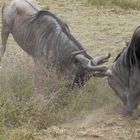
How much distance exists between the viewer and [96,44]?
10.3 meters

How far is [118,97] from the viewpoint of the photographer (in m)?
7.23

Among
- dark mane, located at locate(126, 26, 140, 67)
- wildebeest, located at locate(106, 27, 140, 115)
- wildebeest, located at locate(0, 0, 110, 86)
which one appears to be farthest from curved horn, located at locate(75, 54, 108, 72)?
dark mane, located at locate(126, 26, 140, 67)

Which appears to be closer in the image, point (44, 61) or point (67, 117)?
point (67, 117)

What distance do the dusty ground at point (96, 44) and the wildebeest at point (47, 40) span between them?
11.2 inches

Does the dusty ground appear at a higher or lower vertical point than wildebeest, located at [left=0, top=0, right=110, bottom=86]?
lower

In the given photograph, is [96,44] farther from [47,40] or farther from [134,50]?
[134,50]

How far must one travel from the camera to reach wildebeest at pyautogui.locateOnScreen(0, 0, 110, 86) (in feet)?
24.3

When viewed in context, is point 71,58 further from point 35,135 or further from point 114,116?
point 35,135

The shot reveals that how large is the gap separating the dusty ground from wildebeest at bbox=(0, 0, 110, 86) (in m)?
0.28

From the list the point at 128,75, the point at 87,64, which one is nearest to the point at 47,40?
the point at 87,64

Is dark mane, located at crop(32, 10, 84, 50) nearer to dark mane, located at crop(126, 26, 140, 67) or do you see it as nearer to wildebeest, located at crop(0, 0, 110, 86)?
wildebeest, located at crop(0, 0, 110, 86)

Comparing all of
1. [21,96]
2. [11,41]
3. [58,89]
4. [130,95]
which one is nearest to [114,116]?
[130,95]

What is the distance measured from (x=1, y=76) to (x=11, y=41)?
3.04 meters

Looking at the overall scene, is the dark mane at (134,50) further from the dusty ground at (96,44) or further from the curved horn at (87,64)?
the dusty ground at (96,44)
